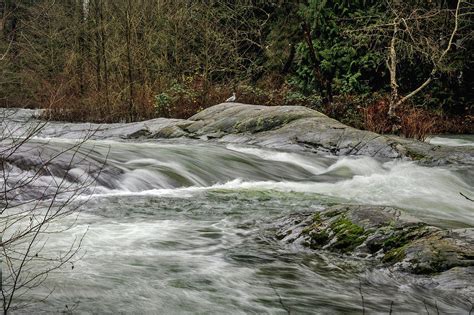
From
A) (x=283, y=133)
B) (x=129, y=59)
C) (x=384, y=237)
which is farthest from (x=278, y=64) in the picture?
(x=384, y=237)

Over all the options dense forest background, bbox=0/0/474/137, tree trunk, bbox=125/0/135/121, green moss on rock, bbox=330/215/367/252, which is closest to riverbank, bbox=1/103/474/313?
green moss on rock, bbox=330/215/367/252

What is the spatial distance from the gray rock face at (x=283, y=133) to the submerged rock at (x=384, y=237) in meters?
5.96

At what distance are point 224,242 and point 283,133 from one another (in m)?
7.45

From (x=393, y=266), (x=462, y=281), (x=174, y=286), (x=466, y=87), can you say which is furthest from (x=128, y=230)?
(x=466, y=87)

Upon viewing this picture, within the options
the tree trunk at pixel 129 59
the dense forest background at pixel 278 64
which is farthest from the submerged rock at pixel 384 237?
Answer: the tree trunk at pixel 129 59

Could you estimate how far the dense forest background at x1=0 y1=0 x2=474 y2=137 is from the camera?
642 inches

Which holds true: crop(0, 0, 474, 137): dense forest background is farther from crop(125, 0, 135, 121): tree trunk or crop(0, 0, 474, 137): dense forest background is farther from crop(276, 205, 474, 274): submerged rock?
crop(276, 205, 474, 274): submerged rock

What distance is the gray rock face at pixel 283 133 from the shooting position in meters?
11.2

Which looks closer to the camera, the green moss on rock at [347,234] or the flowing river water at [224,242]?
the flowing river water at [224,242]

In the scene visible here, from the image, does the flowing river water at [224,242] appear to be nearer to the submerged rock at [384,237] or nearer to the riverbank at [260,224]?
the riverbank at [260,224]

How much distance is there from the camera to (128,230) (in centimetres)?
561

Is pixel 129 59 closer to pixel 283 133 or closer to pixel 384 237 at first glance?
pixel 283 133

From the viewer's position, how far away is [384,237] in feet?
15.8

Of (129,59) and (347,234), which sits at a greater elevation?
(129,59)
